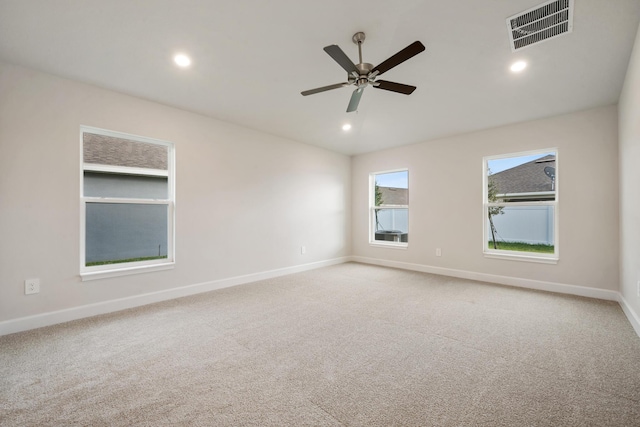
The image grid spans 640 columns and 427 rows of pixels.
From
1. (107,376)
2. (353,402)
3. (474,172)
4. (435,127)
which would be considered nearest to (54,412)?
(107,376)

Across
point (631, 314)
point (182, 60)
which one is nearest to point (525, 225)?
point (631, 314)

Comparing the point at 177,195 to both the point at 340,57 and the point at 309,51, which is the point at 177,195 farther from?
the point at 340,57

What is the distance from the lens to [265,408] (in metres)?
1.55

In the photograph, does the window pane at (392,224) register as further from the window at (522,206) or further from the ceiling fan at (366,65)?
the ceiling fan at (366,65)

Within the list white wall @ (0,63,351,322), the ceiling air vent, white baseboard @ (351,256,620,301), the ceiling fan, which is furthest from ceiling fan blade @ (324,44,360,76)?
white baseboard @ (351,256,620,301)

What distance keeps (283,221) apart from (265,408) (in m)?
3.50

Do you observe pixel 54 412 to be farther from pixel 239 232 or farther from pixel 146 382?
pixel 239 232

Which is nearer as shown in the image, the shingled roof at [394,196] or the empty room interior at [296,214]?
the empty room interior at [296,214]

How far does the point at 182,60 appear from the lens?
101 inches

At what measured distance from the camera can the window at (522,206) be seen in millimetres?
3975

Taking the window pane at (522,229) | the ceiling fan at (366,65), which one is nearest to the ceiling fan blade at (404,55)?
the ceiling fan at (366,65)

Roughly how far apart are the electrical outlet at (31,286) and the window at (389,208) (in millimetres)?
5017

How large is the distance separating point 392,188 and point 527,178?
2267 millimetres

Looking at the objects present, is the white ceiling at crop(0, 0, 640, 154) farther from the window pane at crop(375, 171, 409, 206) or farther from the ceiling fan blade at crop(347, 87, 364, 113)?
the window pane at crop(375, 171, 409, 206)
